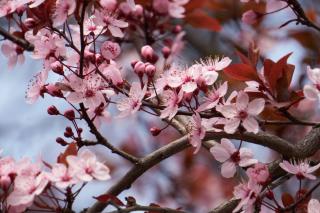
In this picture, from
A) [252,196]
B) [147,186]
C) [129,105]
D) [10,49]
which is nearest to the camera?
[252,196]

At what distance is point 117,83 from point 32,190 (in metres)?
0.39

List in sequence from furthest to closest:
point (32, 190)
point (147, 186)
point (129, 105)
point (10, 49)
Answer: point (147, 186) < point (10, 49) < point (129, 105) < point (32, 190)

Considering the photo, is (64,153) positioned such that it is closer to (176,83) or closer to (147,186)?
(176,83)

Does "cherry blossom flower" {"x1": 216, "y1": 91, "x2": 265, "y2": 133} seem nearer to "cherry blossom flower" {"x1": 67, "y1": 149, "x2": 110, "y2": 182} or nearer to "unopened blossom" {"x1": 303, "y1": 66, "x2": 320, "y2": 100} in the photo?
"unopened blossom" {"x1": 303, "y1": 66, "x2": 320, "y2": 100}

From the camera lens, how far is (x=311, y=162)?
1677 millimetres

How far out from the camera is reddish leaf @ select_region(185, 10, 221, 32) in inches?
103

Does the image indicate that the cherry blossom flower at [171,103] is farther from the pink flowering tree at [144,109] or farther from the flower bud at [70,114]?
the flower bud at [70,114]

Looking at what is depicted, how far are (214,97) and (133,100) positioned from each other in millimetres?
206

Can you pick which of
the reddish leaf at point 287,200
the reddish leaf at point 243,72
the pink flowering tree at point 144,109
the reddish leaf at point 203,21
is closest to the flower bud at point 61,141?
the pink flowering tree at point 144,109

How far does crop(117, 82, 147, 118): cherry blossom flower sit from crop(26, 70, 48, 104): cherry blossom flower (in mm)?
214

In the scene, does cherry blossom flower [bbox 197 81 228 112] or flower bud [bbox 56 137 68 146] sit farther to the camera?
flower bud [bbox 56 137 68 146]

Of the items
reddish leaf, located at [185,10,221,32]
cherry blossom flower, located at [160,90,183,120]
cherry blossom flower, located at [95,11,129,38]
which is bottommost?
reddish leaf, located at [185,10,221,32]

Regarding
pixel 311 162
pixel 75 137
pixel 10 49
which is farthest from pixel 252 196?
pixel 10 49

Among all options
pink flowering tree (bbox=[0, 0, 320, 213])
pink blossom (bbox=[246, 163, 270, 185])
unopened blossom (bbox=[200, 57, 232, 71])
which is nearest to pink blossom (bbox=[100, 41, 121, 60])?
pink flowering tree (bbox=[0, 0, 320, 213])
